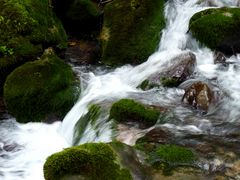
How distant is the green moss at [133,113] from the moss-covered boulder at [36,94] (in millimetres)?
2054

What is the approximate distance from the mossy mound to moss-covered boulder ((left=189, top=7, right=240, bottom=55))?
5895 mm

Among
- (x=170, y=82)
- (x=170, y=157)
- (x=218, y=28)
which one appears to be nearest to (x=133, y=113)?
(x=170, y=157)

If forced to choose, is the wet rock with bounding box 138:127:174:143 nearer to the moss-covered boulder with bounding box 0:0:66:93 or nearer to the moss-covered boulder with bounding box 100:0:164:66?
the moss-covered boulder with bounding box 100:0:164:66

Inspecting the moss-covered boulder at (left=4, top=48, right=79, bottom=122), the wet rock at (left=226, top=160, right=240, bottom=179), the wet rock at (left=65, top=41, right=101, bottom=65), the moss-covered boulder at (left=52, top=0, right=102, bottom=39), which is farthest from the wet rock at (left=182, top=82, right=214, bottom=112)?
the moss-covered boulder at (left=52, top=0, right=102, bottom=39)

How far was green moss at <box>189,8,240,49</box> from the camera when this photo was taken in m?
10.4

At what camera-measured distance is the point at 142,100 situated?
866 centimetres

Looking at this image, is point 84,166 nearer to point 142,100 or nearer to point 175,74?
point 142,100

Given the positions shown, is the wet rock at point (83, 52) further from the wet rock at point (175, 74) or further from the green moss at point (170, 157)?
the green moss at point (170, 157)

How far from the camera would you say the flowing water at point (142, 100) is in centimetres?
759

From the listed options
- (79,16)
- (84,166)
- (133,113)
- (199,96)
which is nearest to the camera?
(84,166)

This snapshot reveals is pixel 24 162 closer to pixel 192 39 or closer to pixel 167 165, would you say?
pixel 167 165

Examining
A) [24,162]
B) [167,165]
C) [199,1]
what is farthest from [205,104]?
[199,1]

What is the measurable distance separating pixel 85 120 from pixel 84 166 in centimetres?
345

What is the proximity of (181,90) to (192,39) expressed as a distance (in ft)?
7.41
